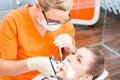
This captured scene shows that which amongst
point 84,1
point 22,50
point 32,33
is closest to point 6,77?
point 22,50

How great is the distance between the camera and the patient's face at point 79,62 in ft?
4.16

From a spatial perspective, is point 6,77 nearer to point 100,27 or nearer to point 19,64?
point 19,64

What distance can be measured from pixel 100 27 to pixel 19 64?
2490 millimetres

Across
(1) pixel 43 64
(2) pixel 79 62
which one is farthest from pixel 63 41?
(1) pixel 43 64

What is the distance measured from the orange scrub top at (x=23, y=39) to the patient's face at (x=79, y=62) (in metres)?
0.16

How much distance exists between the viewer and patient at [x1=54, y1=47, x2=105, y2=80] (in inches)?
49.3

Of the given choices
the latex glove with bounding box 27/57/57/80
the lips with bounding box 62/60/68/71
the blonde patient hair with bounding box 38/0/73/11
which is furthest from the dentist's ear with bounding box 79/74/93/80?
the blonde patient hair with bounding box 38/0/73/11

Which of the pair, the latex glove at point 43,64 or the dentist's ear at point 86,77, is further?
the dentist's ear at point 86,77

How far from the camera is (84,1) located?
318 centimetres

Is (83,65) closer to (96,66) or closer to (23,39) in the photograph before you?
(96,66)

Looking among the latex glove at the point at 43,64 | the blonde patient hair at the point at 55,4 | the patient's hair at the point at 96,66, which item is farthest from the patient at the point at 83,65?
the blonde patient hair at the point at 55,4

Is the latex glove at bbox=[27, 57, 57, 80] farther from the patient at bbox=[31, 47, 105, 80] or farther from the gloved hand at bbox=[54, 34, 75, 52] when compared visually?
the gloved hand at bbox=[54, 34, 75, 52]

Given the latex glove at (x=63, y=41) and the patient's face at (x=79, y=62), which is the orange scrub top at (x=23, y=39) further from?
the patient's face at (x=79, y=62)

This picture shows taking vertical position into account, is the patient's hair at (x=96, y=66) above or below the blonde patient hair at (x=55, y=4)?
below
